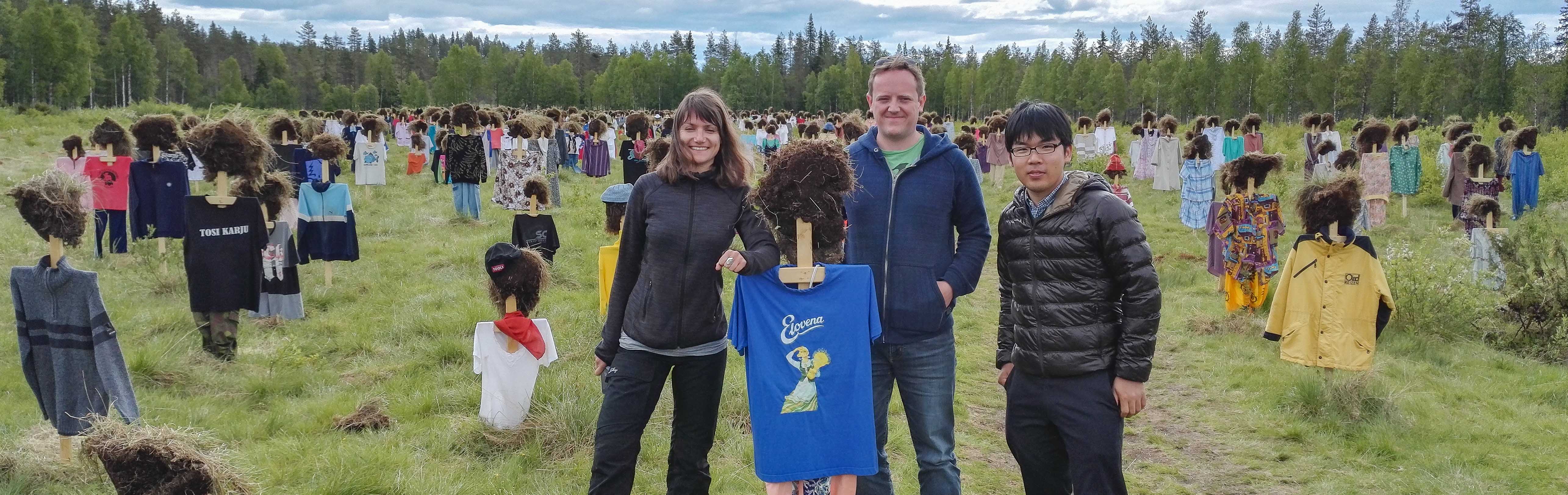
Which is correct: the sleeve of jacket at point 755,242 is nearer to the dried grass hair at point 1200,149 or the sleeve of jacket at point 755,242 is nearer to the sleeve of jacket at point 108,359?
the sleeve of jacket at point 108,359

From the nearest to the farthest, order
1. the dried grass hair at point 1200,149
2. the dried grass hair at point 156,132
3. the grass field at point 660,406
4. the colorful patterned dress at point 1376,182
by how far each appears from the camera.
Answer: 1. the grass field at point 660,406
2. the dried grass hair at point 156,132
3. the dried grass hair at point 1200,149
4. the colorful patterned dress at point 1376,182

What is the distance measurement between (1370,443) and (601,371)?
471 centimetres

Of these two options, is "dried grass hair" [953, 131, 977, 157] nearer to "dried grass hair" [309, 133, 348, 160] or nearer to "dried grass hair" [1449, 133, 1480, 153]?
"dried grass hair" [1449, 133, 1480, 153]

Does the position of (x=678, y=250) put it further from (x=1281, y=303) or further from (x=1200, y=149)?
(x=1200, y=149)

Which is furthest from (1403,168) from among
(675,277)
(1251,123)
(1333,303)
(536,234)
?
(675,277)

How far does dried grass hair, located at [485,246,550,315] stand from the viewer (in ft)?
16.9

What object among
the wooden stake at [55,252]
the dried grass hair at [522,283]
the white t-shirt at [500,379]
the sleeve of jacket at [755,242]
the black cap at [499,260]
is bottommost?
the white t-shirt at [500,379]

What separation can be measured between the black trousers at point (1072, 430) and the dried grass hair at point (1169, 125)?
1702 centimetres

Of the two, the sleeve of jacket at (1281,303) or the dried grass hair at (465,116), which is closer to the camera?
the sleeve of jacket at (1281,303)

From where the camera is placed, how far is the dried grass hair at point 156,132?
9062mm

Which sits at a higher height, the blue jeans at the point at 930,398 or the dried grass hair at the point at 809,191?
the dried grass hair at the point at 809,191

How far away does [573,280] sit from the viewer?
10062 mm

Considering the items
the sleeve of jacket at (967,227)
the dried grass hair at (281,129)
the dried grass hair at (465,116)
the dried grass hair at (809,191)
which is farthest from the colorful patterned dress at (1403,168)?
the dried grass hair at (281,129)

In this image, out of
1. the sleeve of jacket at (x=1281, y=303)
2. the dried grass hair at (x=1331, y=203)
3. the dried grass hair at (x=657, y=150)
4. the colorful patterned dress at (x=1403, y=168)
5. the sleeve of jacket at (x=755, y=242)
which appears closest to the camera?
the sleeve of jacket at (x=755, y=242)
